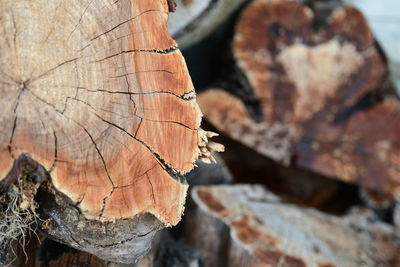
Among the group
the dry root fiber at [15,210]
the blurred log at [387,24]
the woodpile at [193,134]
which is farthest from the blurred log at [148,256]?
the blurred log at [387,24]

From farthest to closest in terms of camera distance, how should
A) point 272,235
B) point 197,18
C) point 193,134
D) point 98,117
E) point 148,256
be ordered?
point 197,18, point 272,235, point 148,256, point 193,134, point 98,117

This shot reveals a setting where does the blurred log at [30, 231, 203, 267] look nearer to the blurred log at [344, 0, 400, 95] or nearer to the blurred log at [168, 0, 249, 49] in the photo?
the blurred log at [168, 0, 249, 49]

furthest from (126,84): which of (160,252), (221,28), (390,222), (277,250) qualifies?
(390,222)

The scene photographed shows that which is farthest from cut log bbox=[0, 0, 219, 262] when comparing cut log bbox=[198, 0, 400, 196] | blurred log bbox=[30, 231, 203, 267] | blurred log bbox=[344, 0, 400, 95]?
blurred log bbox=[344, 0, 400, 95]

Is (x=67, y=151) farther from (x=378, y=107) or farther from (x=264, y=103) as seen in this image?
(x=378, y=107)

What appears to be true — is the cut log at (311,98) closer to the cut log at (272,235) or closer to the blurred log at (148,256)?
the cut log at (272,235)

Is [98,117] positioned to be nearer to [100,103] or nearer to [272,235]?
[100,103]

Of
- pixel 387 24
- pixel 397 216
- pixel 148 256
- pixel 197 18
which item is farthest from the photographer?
pixel 387 24

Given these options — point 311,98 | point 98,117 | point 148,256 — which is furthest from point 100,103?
point 311,98
